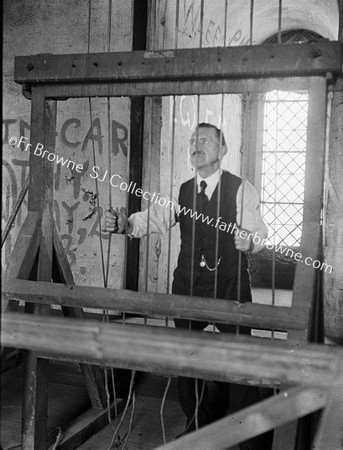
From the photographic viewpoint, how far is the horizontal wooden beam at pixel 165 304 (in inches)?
87.7

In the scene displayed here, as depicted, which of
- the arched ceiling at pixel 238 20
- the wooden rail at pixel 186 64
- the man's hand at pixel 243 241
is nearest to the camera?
the wooden rail at pixel 186 64

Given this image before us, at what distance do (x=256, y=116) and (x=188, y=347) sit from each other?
723cm

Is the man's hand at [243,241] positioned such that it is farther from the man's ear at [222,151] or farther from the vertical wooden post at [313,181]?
the man's ear at [222,151]

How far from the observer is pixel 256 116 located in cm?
796

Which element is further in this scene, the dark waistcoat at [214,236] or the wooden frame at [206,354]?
the dark waistcoat at [214,236]

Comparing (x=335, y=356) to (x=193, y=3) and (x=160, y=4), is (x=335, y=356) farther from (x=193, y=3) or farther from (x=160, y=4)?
(x=193, y=3)

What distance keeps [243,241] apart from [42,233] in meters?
1.05

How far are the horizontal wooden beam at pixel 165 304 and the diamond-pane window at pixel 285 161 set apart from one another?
17.8 ft

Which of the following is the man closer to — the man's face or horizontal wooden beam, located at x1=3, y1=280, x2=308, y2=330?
the man's face

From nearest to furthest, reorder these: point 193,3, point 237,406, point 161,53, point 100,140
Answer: point 161,53 → point 237,406 → point 100,140 → point 193,3

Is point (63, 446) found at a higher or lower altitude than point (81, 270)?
lower

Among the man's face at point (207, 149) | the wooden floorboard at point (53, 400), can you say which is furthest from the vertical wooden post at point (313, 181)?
the wooden floorboard at point (53, 400)

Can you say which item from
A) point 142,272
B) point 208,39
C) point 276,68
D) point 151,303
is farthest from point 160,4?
point 151,303

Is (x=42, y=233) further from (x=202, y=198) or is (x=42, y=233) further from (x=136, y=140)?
(x=136, y=140)
